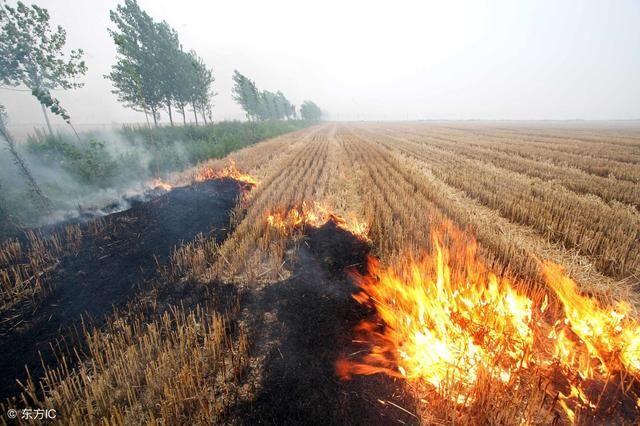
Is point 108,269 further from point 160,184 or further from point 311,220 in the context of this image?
point 160,184

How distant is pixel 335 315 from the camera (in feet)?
13.7

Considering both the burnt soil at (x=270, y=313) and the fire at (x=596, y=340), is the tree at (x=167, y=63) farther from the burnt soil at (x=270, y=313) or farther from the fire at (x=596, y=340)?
the fire at (x=596, y=340)

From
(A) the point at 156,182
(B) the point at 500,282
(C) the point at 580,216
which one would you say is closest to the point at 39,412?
(B) the point at 500,282

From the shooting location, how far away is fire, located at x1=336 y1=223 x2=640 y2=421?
293 centimetres

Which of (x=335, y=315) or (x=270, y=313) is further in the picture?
(x=270, y=313)

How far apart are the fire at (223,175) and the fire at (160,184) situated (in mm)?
1201

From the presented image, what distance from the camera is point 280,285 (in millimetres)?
5039

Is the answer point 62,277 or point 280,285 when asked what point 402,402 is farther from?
point 62,277

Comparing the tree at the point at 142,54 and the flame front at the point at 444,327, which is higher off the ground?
the tree at the point at 142,54

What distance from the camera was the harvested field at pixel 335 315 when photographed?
2.79 meters

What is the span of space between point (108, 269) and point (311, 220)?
15.8 feet

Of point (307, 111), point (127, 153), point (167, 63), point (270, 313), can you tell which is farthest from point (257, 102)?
point (307, 111)

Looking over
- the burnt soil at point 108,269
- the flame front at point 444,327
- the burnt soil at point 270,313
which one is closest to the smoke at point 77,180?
the burnt soil at point 108,269

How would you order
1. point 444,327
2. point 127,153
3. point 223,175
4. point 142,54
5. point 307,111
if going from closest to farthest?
point 444,327, point 223,175, point 127,153, point 142,54, point 307,111
